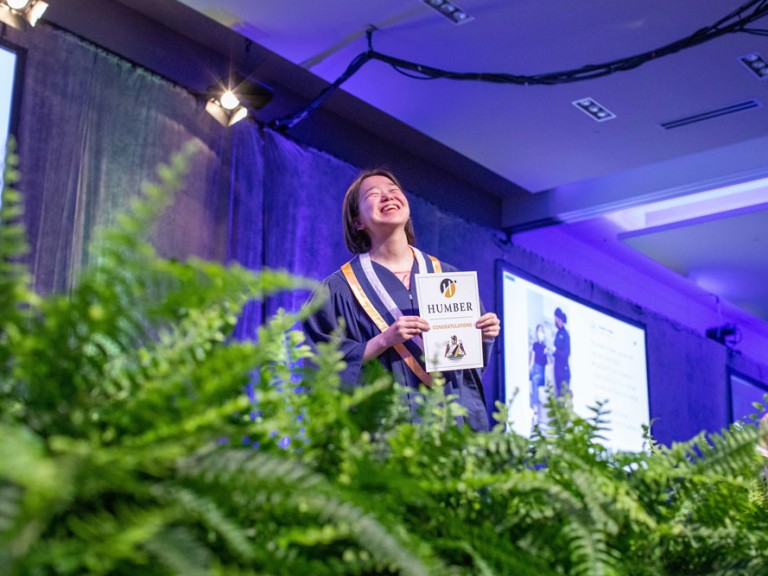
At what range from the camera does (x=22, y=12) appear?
3.86m

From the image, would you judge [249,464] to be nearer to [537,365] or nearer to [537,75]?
[537,75]

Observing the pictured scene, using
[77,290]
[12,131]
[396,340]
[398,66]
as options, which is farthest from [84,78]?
[77,290]

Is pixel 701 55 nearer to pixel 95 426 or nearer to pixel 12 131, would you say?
pixel 12 131

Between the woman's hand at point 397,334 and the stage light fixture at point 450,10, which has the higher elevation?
the stage light fixture at point 450,10

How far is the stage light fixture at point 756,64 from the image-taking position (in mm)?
Result: 4633

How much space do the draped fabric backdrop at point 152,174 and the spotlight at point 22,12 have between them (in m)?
0.07

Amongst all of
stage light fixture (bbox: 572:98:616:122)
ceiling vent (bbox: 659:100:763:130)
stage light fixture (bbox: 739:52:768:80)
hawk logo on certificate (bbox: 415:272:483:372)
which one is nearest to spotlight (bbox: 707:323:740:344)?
ceiling vent (bbox: 659:100:763:130)

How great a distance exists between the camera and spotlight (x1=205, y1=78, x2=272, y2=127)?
4.54 meters

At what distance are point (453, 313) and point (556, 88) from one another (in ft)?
10.6

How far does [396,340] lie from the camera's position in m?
1.95

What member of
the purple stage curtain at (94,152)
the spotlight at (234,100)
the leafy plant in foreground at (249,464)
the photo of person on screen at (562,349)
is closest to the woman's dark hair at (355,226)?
the purple stage curtain at (94,152)

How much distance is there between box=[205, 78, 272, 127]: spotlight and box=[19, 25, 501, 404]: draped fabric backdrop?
6 cm

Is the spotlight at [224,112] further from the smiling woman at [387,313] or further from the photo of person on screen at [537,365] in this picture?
the photo of person on screen at [537,365]

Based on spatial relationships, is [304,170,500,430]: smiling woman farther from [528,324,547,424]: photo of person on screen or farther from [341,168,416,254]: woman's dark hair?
[528,324,547,424]: photo of person on screen
